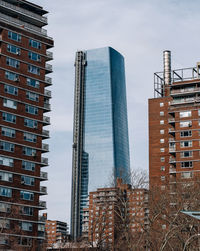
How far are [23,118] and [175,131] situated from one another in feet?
141

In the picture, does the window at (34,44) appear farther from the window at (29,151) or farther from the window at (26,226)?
the window at (26,226)

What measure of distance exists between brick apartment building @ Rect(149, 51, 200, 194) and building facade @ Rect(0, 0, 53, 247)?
35806mm

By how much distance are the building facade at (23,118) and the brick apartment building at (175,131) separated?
117 feet

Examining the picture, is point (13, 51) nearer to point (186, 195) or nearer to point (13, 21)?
point (13, 21)

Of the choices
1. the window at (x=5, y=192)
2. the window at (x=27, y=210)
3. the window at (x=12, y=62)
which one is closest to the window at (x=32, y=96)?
the window at (x=12, y=62)

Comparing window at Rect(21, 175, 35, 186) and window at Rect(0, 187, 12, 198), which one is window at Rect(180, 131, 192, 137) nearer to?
window at Rect(21, 175, 35, 186)

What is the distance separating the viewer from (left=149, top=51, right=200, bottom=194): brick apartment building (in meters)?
125

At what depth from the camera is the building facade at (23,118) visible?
95.7m

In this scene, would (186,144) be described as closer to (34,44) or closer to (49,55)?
(49,55)

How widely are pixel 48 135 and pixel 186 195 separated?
3604 centimetres

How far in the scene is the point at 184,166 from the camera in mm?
124625

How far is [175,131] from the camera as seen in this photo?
129 metres

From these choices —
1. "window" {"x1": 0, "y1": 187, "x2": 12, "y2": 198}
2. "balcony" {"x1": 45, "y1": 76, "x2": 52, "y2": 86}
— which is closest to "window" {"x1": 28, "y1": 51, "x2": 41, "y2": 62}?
"balcony" {"x1": 45, "y1": 76, "x2": 52, "y2": 86}

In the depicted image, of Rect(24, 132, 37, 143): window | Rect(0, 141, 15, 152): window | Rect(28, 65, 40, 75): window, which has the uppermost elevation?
Rect(28, 65, 40, 75): window
